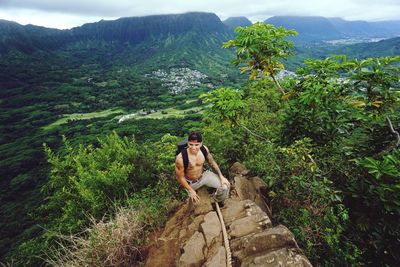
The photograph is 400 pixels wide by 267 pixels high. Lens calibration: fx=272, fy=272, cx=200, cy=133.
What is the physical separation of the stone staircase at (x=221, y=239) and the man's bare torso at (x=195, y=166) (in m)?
0.38

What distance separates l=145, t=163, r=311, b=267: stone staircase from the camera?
14.8 ft

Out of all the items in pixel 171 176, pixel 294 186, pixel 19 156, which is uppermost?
pixel 294 186

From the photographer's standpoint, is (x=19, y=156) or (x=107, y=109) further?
(x=107, y=109)

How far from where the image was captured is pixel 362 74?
6.22 meters

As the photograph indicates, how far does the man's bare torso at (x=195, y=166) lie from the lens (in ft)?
20.3

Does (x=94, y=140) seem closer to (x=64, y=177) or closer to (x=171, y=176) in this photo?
(x=64, y=177)

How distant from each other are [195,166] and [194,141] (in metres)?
0.66

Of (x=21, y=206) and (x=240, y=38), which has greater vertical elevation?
(x=240, y=38)

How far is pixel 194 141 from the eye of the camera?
593 centimetres

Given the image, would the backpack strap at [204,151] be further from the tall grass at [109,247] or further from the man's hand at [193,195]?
the tall grass at [109,247]

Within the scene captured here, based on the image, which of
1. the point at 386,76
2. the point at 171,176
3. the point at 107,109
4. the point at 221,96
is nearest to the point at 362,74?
the point at 386,76

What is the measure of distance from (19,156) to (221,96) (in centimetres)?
10494

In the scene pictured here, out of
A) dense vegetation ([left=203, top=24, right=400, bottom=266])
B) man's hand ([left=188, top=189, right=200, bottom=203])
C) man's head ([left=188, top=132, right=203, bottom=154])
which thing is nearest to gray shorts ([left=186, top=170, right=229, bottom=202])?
man's hand ([left=188, top=189, right=200, bottom=203])

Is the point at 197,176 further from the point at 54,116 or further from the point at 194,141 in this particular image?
the point at 54,116
